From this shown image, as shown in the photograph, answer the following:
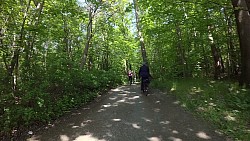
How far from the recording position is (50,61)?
30.1 feet

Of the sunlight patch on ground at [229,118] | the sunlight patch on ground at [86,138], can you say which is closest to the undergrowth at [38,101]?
the sunlight patch on ground at [86,138]

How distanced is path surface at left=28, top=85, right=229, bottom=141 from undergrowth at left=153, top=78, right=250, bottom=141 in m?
0.38

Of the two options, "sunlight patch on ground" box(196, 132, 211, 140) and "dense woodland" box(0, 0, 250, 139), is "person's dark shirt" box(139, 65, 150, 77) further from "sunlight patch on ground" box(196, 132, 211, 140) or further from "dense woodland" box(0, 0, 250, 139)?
"sunlight patch on ground" box(196, 132, 211, 140)

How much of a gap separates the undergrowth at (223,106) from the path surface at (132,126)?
0.38 meters

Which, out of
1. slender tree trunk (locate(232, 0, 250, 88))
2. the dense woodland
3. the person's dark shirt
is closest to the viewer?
the dense woodland

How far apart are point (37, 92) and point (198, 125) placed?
17.0ft

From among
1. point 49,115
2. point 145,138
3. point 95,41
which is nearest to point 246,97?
point 145,138

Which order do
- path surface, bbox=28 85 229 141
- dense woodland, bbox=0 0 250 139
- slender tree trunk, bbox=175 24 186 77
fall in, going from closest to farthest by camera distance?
1. path surface, bbox=28 85 229 141
2. dense woodland, bbox=0 0 250 139
3. slender tree trunk, bbox=175 24 186 77

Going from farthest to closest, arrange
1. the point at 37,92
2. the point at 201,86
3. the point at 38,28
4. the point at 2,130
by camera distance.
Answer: the point at 201,86 → the point at 38,28 → the point at 37,92 → the point at 2,130

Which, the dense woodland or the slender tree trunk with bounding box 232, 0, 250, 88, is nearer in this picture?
the dense woodland

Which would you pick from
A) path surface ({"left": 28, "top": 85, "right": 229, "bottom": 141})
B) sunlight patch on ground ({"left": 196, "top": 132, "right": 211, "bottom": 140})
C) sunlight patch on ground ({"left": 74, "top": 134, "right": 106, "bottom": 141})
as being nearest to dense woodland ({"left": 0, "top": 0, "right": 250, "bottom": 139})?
path surface ({"left": 28, "top": 85, "right": 229, "bottom": 141})

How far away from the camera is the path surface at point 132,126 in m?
5.63

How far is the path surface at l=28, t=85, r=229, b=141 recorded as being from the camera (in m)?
5.63

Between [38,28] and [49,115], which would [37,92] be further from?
[38,28]
